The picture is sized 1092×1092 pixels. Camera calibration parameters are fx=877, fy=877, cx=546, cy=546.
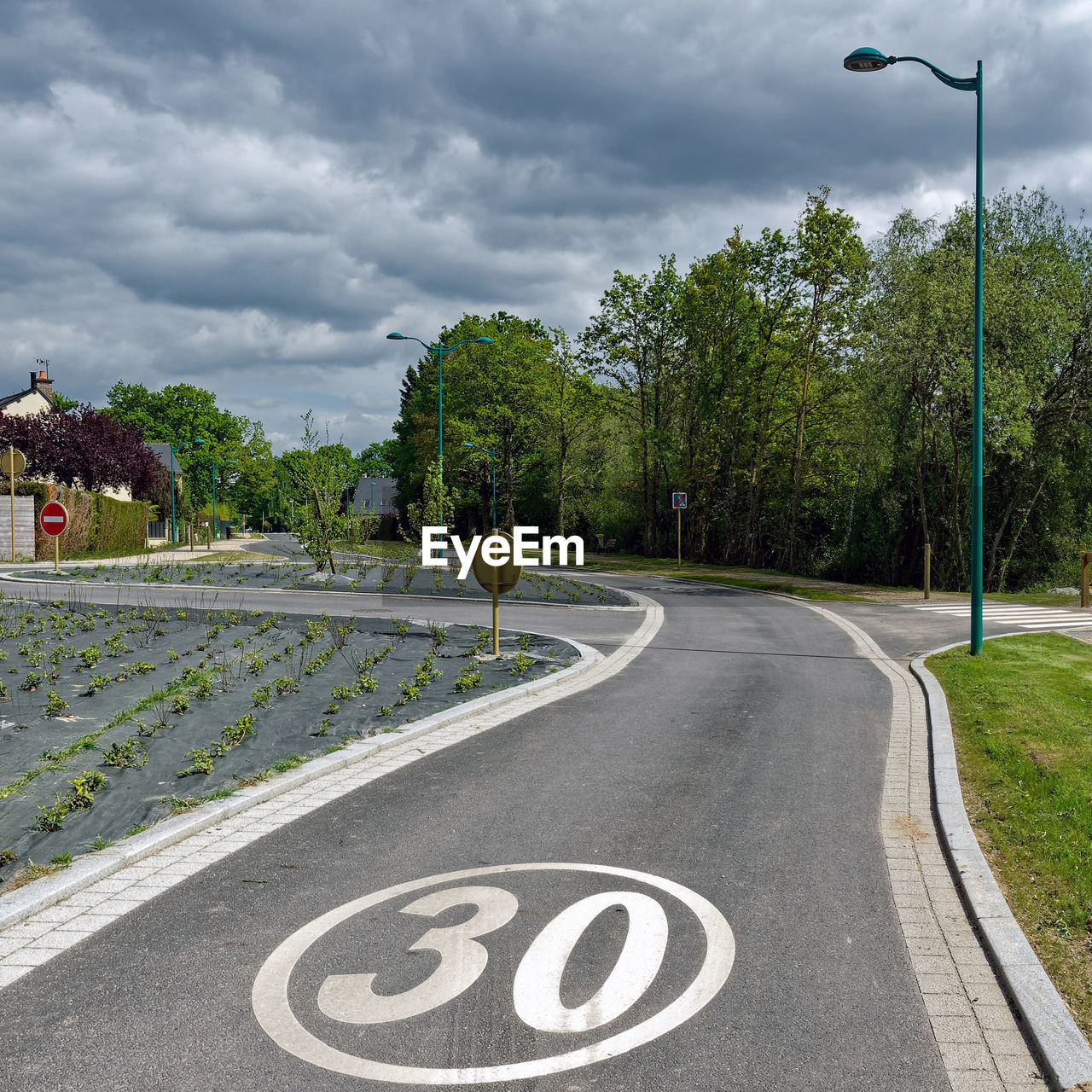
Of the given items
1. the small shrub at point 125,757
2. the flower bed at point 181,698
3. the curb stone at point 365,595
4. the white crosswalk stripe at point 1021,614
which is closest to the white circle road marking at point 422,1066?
the flower bed at point 181,698

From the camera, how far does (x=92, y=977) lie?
357 cm

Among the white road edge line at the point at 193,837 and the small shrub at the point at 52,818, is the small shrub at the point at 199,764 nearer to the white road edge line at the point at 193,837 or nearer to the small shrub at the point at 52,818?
the white road edge line at the point at 193,837

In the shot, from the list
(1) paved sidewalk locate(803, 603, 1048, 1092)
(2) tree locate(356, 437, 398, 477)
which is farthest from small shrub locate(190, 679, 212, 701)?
(2) tree locate(356, 437, 398, 477)

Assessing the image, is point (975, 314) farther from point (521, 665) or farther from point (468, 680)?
point (468, 680)

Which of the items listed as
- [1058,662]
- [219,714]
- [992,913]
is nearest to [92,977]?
[992,913]

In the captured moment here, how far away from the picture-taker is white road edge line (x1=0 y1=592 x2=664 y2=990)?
400 cm

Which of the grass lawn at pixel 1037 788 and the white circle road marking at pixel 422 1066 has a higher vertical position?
the grass lawn at pixel 1037 788

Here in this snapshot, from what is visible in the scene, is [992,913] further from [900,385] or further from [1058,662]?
[900,385]

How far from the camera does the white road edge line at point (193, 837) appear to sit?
4.00 metres

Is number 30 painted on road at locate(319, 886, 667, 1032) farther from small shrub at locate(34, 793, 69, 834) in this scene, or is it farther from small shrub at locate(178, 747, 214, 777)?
small shrub at locate(178, 747, 214, 777)

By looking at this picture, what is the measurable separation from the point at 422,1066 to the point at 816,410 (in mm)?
35394

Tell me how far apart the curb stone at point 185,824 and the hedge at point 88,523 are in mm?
28145

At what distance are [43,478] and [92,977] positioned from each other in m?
45.3

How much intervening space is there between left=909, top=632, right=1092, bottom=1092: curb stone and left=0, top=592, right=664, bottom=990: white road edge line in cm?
391
